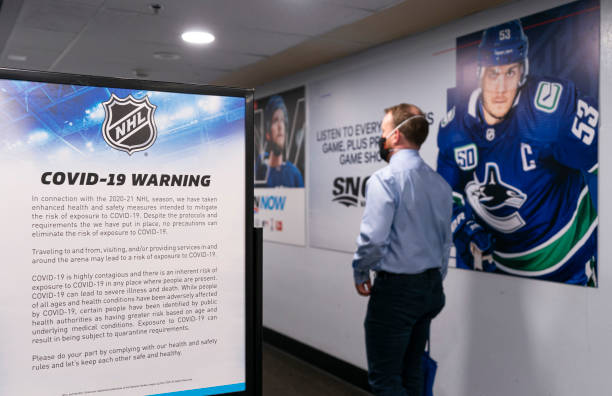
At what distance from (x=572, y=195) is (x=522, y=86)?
1.83 feet

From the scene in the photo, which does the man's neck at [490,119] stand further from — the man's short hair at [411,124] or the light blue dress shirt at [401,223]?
the light blue dress shirt at [401,223]

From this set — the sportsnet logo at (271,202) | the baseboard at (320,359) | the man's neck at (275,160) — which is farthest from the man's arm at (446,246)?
the man's neck at (275,160)

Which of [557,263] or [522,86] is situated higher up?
[522,86]

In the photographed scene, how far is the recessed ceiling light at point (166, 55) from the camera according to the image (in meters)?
3.70

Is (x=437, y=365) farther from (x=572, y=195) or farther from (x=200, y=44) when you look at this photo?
(x=200, y=44)

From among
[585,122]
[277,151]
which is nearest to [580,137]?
[585,122]

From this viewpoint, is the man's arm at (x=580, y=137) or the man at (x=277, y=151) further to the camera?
the man at (x=277, y=151)

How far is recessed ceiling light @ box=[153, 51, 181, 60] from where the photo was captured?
3703 millimetres

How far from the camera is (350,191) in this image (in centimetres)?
369

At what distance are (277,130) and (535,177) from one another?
2.46 m

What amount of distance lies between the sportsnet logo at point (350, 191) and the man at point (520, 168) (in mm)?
709

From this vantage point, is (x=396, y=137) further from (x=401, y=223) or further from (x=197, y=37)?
(x=197, y=37)

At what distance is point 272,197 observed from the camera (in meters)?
4.69

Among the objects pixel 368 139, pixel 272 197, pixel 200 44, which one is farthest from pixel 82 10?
pixel 272 197
